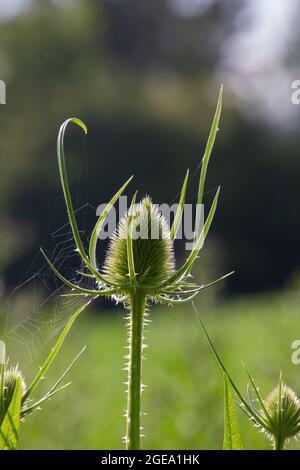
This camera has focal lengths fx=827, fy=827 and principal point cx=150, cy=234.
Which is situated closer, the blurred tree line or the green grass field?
the green grass field

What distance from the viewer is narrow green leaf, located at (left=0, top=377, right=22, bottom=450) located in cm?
78

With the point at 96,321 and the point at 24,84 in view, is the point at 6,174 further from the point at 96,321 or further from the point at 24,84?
the point at 24,84

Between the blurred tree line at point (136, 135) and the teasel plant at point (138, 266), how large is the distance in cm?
937

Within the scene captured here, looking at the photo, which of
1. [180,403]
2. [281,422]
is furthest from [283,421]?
[180,403]

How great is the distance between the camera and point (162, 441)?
381 cm

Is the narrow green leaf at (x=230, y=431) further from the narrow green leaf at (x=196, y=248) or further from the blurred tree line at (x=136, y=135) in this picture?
the blurred tree line at (x=136, y=135)

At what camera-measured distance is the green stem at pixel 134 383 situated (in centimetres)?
76

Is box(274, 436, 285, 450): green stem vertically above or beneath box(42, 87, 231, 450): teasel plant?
beneath

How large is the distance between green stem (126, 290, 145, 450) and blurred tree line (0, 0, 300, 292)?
9503 mm

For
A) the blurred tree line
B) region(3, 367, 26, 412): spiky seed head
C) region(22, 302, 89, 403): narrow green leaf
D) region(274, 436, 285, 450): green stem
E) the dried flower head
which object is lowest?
region(274, 436, 285, 450): green stem

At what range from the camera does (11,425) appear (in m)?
0.78

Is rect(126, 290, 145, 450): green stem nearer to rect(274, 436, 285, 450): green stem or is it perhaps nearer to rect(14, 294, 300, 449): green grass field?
rect(274, 436, 285, 450): green stem

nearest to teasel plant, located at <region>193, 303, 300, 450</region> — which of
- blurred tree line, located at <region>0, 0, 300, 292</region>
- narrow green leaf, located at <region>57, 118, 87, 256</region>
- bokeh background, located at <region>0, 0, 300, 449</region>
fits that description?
narrow green leaf, located at <region>57, 118, 87, 256</region>

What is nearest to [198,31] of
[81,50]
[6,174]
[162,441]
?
[81,50]
